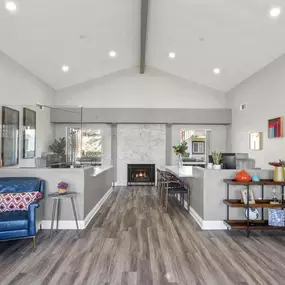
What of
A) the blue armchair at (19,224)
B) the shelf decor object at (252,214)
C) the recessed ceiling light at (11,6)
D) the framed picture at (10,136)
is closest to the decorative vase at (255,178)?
the shelf decor object at (252,214)

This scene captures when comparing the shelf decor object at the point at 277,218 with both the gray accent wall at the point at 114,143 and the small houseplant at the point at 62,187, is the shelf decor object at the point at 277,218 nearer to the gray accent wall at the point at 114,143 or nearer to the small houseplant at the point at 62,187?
the small houseplant at the point at 62,187

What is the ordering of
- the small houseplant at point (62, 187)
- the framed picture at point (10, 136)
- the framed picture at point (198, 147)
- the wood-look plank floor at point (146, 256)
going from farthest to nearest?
the framed picture at point (198, 147) < the framed picture at point (10, 136) < the small houseplant at point (62, 187) < the wood-look plank floor at point (146, 256)

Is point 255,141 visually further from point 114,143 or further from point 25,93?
point 25,93

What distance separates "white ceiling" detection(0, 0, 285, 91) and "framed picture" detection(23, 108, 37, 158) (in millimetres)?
1217

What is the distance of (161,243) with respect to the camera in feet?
12.2

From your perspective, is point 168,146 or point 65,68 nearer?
point 65,68

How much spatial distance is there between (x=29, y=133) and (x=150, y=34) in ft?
13.4

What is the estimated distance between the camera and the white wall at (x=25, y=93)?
5.70 metres

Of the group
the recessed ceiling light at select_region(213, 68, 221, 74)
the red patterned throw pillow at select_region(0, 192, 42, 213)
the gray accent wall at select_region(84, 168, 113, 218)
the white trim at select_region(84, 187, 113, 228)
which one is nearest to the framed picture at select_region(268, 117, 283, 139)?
the recessed ceiling light at select_region(213, 68, 221, 74)

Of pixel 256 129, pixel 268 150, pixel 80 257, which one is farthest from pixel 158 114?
pixel 80 257

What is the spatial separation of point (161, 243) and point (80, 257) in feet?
3.80

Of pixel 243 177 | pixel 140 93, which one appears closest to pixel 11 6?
pixel 243 177

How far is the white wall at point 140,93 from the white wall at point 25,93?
3.80 ft

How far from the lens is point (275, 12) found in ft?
14.3
